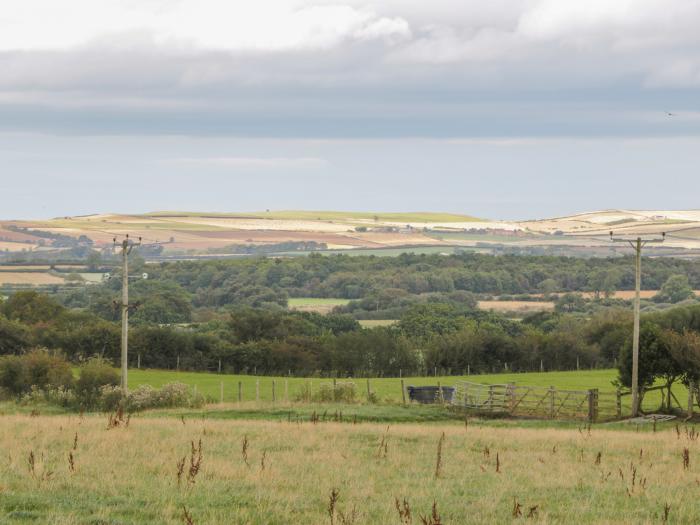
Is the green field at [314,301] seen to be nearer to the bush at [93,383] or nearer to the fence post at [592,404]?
the bush at [93,383]

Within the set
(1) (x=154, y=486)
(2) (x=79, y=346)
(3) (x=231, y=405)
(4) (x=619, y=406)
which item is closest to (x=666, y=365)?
(4) (x=619, y=406)

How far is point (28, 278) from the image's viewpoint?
164 meters

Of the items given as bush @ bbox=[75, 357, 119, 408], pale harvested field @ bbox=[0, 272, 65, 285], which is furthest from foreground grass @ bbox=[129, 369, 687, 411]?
pale harvested field @ bbox=[0, 272, 65, 285]

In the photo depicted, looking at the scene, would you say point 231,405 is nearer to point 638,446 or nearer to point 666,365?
point 666,365

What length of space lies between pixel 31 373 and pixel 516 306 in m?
108

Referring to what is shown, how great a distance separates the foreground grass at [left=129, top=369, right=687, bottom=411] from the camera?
6119 centimetres

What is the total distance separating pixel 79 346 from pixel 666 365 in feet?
159

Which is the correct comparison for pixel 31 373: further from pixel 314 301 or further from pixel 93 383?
pixel 314 301

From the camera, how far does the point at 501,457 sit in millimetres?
25500

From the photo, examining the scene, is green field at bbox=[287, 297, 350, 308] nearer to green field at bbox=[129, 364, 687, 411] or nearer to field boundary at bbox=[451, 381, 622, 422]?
green field at bbox=[129, 364, 687, 411]

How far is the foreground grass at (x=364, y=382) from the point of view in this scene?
6119 centimetres

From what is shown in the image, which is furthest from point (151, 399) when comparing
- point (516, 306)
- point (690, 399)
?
point (516, 306)

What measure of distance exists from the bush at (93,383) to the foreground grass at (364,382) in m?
7.01

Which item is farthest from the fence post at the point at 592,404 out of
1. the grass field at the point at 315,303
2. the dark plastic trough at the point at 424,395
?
the grass field at the point at 315,303
